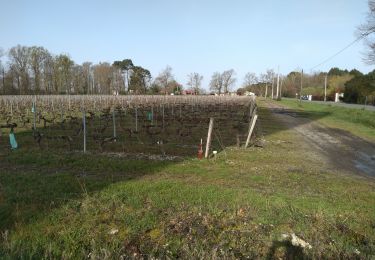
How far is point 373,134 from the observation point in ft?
67.8

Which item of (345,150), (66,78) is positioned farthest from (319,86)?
(345,150)

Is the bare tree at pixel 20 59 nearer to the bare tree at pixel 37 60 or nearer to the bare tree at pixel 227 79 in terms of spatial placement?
the bare tree at pixel 37 60

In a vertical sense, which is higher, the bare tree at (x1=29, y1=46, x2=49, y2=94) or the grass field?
the bare tree at (x1=29, y1=46, x2=49, y2=94)

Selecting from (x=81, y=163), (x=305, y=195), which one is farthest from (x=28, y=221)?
(x=305, y=195)

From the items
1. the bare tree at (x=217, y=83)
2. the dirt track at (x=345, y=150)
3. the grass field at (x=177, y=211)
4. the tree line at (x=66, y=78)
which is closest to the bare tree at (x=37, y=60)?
the tree line at (x=66, y=78)

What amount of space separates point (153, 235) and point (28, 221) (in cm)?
191

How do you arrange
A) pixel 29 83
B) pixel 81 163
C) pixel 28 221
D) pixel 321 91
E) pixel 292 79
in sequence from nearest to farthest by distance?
pixel 28 221
pixel 81 163
pixel 29 83
pixel 321 91
pixel 292 79

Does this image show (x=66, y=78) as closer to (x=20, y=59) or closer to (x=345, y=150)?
(x=20, y=59)

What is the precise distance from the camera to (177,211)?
616 cm

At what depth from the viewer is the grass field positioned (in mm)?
4918

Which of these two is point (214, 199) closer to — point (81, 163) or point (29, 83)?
point (81, 163)

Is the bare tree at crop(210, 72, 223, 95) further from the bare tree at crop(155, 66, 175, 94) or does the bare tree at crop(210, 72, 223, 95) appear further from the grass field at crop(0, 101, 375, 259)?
the grass field at crop(0, 101, 375, 259)

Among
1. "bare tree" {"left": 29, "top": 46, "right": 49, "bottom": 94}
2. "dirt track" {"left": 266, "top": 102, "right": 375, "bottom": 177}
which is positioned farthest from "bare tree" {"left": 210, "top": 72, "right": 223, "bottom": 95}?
"dirt track" {"left": 266, "top": 102, "right": 375, "bottom": 177}

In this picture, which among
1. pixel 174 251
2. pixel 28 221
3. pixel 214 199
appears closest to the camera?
pixel 174 251
